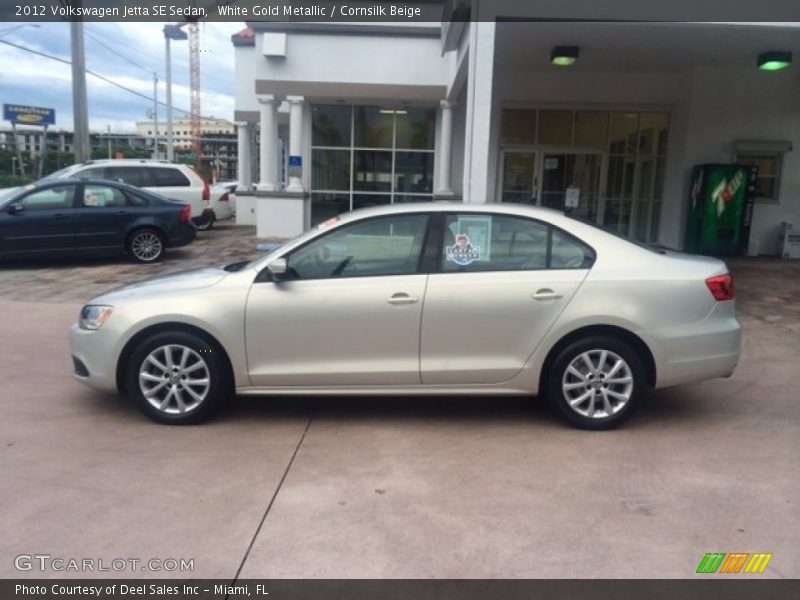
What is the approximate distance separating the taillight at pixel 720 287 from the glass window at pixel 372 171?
42.7ft

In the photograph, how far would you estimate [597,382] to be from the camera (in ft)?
16.4

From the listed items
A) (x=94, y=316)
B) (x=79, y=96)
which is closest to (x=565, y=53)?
(x=94, y=316)

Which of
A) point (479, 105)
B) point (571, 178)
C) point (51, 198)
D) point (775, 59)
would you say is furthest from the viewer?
point (571, 178)

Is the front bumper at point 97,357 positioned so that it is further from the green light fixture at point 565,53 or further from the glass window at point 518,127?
the glass window at point 518,127

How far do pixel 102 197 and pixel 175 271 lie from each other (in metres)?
4.85

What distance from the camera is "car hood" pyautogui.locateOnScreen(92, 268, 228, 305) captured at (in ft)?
16.8

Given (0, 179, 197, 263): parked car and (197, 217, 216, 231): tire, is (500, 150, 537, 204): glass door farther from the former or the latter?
(197, 217, 216, 231): tire

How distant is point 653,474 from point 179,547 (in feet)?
9.06

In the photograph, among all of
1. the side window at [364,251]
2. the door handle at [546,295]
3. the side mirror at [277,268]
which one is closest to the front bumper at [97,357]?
the side mirror at [277,268]

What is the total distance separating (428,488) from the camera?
4.13 meters

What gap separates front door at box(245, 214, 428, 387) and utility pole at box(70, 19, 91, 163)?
15.2 metres

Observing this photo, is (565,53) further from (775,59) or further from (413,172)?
(413,172)

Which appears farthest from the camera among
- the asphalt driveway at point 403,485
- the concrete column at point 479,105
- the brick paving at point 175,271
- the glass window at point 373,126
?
the glass window at point 373,126

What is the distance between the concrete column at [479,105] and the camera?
25.2 ft
